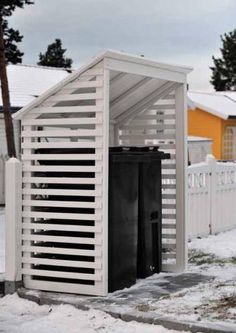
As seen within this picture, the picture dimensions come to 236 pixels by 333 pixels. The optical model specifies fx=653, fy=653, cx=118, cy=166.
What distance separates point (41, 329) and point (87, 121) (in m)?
2.16

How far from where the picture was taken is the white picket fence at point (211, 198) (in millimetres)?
10992

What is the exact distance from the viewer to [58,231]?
23.2ft

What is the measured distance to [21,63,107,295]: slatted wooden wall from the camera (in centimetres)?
674

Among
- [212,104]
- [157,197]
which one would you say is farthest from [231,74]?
[157,197]

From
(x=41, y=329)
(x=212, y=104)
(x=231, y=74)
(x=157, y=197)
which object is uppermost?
(x=231, y=74)

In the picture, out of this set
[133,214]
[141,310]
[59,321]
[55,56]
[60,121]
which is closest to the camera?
[59,321]

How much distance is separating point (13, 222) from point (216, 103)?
24.4m

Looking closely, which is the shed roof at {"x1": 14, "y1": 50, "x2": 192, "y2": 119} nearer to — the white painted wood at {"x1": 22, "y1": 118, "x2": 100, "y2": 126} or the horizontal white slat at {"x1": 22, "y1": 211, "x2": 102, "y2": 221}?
the white painted wood at {"x1": 22, "y1": 118, "x2": 100, "y2": 126}

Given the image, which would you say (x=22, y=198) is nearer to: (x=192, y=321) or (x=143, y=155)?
(x=143, y=155)

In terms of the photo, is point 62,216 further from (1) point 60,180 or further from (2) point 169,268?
(2) point 169,268

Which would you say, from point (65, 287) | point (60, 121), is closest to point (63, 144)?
point (60, 121)

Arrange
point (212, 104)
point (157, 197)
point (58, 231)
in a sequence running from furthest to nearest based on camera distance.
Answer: point (212, 104)
point (157, 197)
point (58, 231)

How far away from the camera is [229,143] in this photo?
30.9 meters

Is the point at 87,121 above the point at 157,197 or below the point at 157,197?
above
